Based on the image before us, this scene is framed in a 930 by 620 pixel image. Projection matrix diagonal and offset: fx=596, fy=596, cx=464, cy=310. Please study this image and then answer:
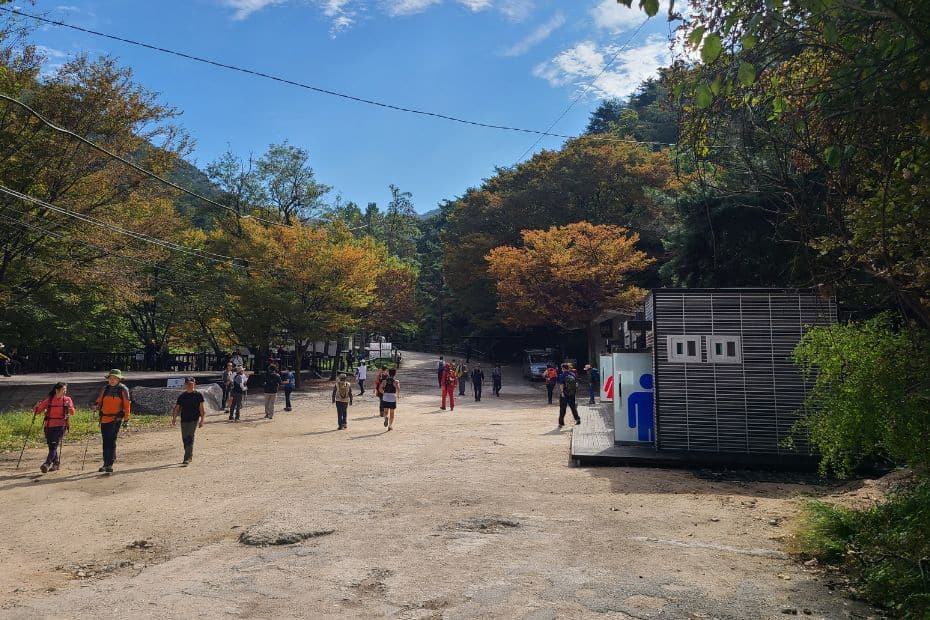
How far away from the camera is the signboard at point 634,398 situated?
11648 millimetres

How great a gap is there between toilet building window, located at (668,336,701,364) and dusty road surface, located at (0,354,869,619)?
2.17 metres

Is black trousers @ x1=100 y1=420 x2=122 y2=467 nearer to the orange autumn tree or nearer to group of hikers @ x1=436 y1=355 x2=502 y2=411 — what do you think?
group of hikers @ x1=436 y1=355 x2=502 y2=411

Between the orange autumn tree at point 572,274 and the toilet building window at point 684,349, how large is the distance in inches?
779

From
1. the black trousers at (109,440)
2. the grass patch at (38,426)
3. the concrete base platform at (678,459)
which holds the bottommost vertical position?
the concrete base platform at (678,459)

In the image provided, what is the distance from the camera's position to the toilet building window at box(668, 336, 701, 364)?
1093cm

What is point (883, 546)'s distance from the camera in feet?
16.9

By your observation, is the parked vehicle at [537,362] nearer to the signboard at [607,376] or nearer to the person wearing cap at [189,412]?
the signboard at [607,376]

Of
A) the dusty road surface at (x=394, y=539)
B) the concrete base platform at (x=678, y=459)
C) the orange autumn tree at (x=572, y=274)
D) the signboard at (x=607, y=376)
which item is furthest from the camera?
the orange autumn tree at (x=572, y=274)

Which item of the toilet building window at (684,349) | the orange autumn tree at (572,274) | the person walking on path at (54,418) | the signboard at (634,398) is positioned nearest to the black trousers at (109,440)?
the person walking on path at (54,418)

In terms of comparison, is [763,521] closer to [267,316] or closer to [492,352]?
[267,316]

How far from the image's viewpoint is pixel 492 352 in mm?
47781

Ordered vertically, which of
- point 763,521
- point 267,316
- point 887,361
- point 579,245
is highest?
point 579,245

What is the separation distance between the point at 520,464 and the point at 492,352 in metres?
37.2

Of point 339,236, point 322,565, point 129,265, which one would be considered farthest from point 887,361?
point 339,236
